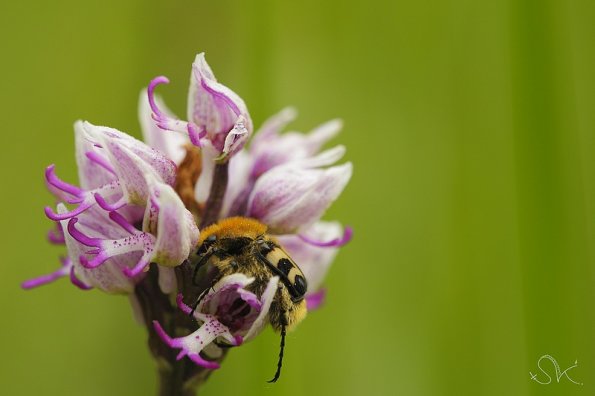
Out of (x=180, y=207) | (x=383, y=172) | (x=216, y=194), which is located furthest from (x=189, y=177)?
(x=383, y=172)

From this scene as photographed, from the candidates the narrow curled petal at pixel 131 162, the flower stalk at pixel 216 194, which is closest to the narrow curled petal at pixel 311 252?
the flower stalk at pixel 216 194

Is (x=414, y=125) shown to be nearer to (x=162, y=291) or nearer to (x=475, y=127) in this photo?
(x=475, y=127)

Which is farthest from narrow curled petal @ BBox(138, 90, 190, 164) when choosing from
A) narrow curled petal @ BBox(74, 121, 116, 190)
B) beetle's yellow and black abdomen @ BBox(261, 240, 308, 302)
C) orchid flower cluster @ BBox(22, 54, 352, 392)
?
beetle's yellow and black abdomen @ BBox(261, 240, 308, 302)

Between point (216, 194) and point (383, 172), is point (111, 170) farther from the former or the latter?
point (383, 172)

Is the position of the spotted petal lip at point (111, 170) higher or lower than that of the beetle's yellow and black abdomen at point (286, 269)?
higher

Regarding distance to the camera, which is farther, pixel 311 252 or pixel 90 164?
pixel 311 252

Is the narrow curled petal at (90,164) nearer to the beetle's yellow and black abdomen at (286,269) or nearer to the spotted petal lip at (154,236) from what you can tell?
the spotted petal lip at (154,236)

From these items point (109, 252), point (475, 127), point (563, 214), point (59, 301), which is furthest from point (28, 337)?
point (563, 214)
